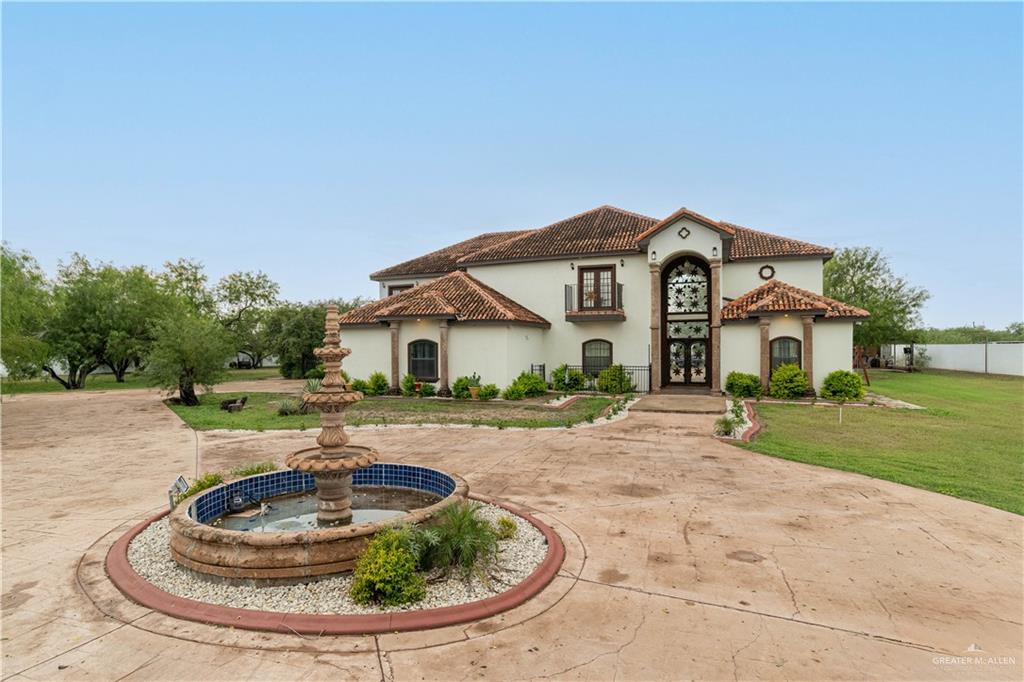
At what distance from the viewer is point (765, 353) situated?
776 inches

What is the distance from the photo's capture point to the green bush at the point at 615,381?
21.6 m

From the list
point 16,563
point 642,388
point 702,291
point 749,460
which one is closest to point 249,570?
point 16,563

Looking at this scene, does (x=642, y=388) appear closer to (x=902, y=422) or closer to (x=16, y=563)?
(x=902, y=422)

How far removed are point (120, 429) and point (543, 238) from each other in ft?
64.3

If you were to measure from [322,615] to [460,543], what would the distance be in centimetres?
143

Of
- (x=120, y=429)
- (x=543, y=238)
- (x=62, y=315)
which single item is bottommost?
(x=120, y=429)

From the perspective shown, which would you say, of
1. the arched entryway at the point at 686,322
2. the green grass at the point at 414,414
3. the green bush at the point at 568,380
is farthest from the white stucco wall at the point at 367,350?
the arched entryway at the point at 686,322

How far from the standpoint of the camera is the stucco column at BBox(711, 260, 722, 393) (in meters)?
20.1

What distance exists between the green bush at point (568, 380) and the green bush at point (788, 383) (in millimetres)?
8056

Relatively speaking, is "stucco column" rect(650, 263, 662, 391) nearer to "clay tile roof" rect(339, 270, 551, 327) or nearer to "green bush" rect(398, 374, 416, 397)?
"clay tile roof" rect(339, 270, 551, 327)

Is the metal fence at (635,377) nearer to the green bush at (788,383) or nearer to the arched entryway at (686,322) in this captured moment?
the arched entryway at (686,322)

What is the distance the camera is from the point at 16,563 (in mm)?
5504

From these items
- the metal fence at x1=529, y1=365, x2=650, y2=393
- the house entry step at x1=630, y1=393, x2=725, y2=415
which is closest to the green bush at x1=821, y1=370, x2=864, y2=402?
the house entry step at x1=630, y1=393, x2=725, y2=415

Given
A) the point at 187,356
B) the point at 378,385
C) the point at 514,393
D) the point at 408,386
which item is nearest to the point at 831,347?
the point at 514,393
